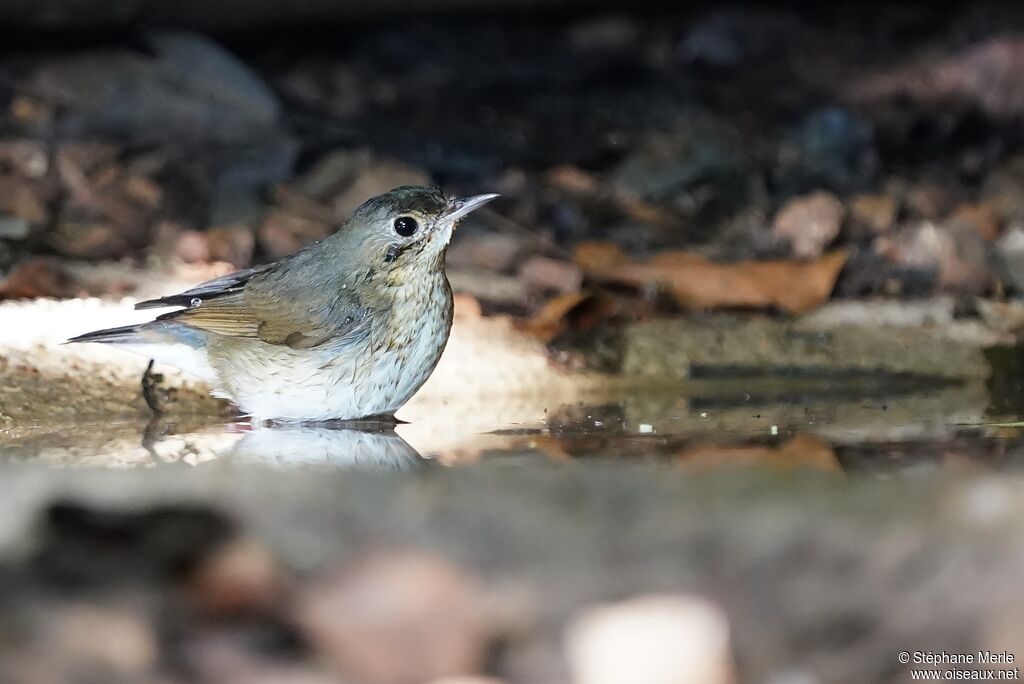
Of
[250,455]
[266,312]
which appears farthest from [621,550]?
[266,312]

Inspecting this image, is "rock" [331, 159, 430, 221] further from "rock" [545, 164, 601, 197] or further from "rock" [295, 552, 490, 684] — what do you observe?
"rock" [295, 552, 490, 684]

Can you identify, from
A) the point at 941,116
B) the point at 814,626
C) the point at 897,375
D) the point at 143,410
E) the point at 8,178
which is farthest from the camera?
the point at 941,116

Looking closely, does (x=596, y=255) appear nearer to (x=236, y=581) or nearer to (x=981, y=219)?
(x=981, y=219)

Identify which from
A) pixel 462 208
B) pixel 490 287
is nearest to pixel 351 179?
pixel 490 287

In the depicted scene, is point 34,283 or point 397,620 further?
point 34,283

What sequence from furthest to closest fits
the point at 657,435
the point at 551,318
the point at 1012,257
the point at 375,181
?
the point at 375,181 → the point at 1012,257 → the point at 551,318 → the point at 657,435

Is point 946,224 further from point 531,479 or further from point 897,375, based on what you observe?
point 531,479

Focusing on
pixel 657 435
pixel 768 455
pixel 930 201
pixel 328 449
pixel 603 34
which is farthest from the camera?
pixel 603 34
